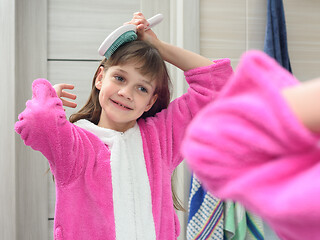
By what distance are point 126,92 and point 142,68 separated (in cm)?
8

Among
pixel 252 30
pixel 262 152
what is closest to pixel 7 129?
pixel 252 30

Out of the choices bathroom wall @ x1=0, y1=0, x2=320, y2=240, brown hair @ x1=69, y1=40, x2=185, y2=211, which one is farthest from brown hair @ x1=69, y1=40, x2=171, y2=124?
bathroom wall @ x1=0, y1=0, x2=320, y2=240

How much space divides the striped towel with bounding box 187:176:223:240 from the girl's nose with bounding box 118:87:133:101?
47cm

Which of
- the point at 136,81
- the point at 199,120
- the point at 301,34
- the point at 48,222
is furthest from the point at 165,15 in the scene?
the point at 199,120

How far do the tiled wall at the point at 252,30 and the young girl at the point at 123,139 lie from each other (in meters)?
0.38

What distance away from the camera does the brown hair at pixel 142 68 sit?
102 cm

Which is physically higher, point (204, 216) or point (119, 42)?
point (119, 42)

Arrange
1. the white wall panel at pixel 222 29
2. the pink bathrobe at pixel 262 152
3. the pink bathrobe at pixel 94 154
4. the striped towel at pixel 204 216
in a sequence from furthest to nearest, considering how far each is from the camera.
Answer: the white wall panel at pixel 222 29
the striped towel at pixel 204 216
the pink bathrobe at pixel 94 154
the pink bathrobe at pixel 262 152

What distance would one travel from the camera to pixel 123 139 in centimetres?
104

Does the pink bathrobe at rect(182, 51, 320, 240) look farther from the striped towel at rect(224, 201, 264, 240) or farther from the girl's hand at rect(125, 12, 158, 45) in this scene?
the striped towel at rect(224, 201, 264, 240)

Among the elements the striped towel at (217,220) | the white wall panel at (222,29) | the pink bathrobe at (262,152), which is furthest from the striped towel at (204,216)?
the pink bathrobe at (262,152)

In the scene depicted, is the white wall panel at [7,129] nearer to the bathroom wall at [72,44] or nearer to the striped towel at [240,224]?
the bathroom wall at [72,44]

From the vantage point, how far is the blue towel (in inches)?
55.0

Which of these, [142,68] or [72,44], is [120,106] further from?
[72,44]
